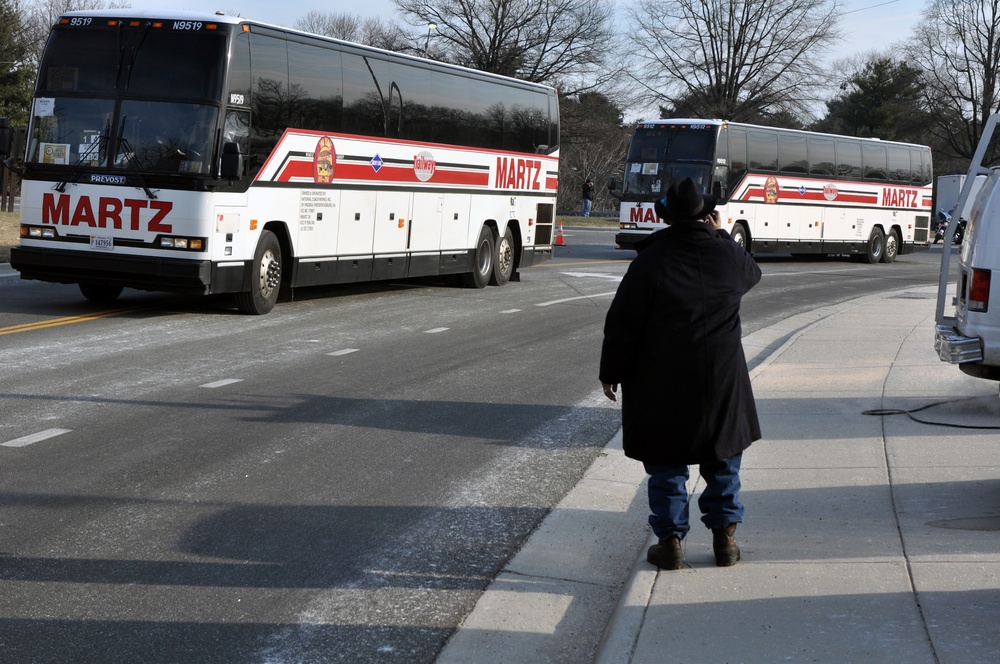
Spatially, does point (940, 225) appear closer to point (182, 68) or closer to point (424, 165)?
point (424, 165)

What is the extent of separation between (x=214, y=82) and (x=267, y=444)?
7287mm

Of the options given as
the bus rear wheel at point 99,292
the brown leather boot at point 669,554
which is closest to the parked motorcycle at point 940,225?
the bus rear wheel at point 99,292

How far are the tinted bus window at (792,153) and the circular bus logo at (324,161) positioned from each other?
18.6 meters

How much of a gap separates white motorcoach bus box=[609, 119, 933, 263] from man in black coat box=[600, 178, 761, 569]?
67.6 feet

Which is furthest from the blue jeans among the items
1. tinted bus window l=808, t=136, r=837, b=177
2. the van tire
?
the van tire

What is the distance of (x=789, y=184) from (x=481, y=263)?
14.5m

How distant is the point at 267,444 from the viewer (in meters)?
7.90

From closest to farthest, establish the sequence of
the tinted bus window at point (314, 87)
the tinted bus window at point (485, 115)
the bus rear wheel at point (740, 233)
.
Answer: the tinted bus window at point (314, 87)
the tinted bus window at point (485, 115)
the bus rear wheel at point (740, 233)

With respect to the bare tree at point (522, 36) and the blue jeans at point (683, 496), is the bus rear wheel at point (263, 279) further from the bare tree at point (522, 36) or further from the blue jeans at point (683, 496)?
the bare tree at point (522, 36)

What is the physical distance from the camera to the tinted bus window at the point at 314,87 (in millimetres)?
15391

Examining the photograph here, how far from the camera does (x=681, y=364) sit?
523 cm

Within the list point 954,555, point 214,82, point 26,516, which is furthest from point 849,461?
point 214,82

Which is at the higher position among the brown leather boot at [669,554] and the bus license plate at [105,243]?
Answer: the bus license plate at [105,243]

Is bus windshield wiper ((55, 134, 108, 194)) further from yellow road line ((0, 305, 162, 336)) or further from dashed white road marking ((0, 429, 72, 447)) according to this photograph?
dashed white road marking ((0, 429, 72, 447))
